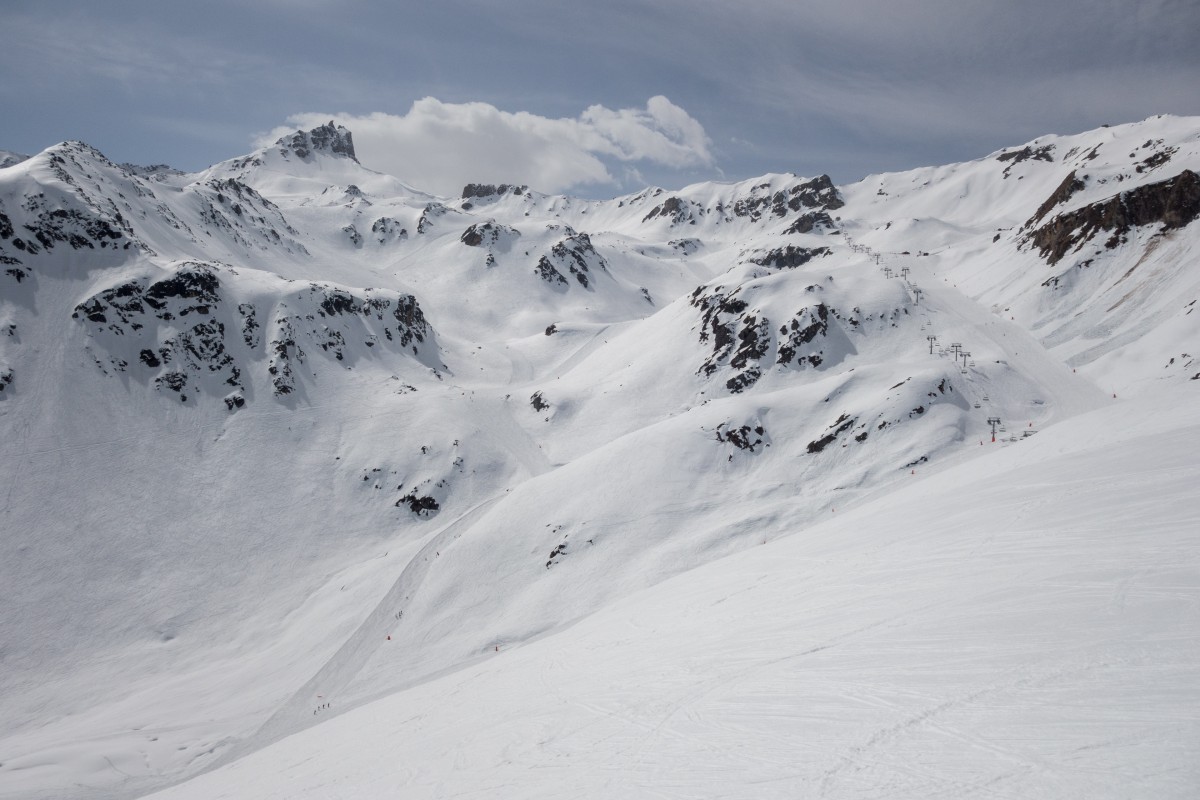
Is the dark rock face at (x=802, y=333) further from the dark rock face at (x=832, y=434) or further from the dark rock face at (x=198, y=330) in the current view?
the dark rock face at (x=198, y=330)

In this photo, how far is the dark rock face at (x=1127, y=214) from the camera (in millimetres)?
62113

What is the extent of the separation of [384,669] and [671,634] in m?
25.2

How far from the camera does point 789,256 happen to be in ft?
454

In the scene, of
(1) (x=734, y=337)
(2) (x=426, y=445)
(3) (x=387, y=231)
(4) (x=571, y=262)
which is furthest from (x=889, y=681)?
(3) (x=387, y=231)

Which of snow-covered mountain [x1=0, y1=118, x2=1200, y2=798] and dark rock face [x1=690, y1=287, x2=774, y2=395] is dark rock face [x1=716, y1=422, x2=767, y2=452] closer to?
snow-covered mountain [x1=0, y1=118, x2=1200, y2=798]

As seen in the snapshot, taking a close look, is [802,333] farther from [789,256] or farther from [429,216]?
[429,216]

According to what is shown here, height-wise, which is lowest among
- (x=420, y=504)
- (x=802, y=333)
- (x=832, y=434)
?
(x=832, y=434)

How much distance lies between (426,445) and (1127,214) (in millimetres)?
83137

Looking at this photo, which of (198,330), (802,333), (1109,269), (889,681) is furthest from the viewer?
(198,330)

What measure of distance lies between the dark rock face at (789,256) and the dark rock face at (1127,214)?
6353cm

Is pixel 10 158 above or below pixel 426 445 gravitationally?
above

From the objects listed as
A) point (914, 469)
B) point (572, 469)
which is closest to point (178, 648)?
point (572, 469)

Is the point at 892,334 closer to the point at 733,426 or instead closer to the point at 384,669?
the point at 733,426

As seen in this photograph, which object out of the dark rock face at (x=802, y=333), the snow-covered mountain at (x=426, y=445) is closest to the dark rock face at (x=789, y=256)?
the snow-covered mountain at (x=426, y=445)
